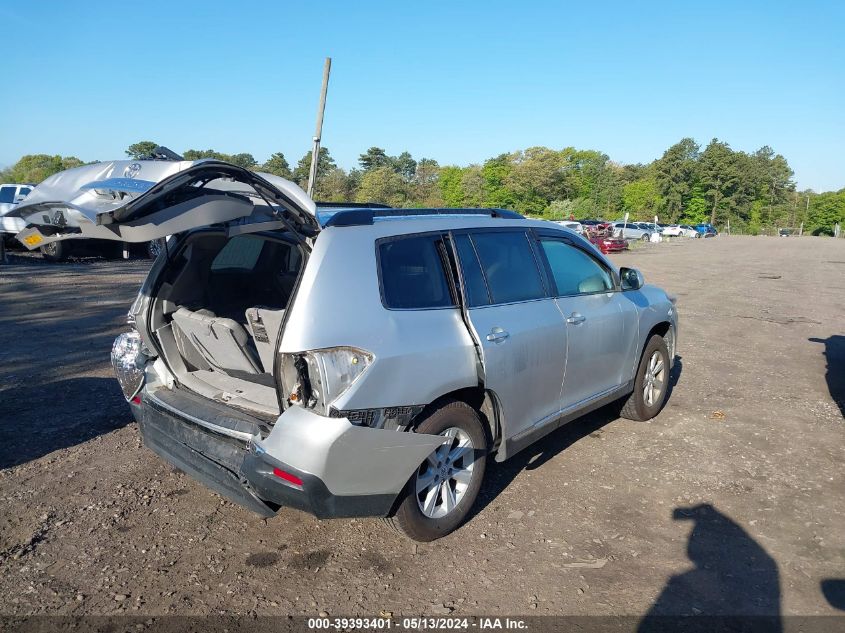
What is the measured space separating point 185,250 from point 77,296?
8.29 metres

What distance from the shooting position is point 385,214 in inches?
147

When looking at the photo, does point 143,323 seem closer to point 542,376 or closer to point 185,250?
point 185,250

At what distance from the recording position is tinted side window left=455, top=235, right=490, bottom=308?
3760 millimetres

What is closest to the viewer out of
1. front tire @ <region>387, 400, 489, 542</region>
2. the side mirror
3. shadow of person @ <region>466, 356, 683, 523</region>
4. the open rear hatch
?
the open rear hatch

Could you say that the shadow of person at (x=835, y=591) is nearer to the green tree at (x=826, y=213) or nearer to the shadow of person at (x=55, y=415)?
the shadow of person at (x=55, y=415)

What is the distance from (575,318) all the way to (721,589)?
6.22ft

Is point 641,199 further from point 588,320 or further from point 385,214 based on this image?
point 385,214

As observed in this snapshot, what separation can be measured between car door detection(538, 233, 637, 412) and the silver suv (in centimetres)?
2

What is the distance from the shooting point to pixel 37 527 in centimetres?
364

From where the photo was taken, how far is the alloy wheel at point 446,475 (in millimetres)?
3439

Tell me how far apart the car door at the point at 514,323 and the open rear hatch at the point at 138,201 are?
43.4 inches

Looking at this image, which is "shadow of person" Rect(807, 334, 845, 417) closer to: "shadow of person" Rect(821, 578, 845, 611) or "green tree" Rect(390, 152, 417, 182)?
"shadow of person" Rect(821, 578, 845, 611)

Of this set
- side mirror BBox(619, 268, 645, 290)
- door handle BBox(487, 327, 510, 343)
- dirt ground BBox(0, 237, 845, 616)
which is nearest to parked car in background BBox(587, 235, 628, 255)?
dirt ground BBox(0, 237, 845, 616)

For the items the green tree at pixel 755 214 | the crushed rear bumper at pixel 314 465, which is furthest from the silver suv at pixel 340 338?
the green tree at pixel 755 214
